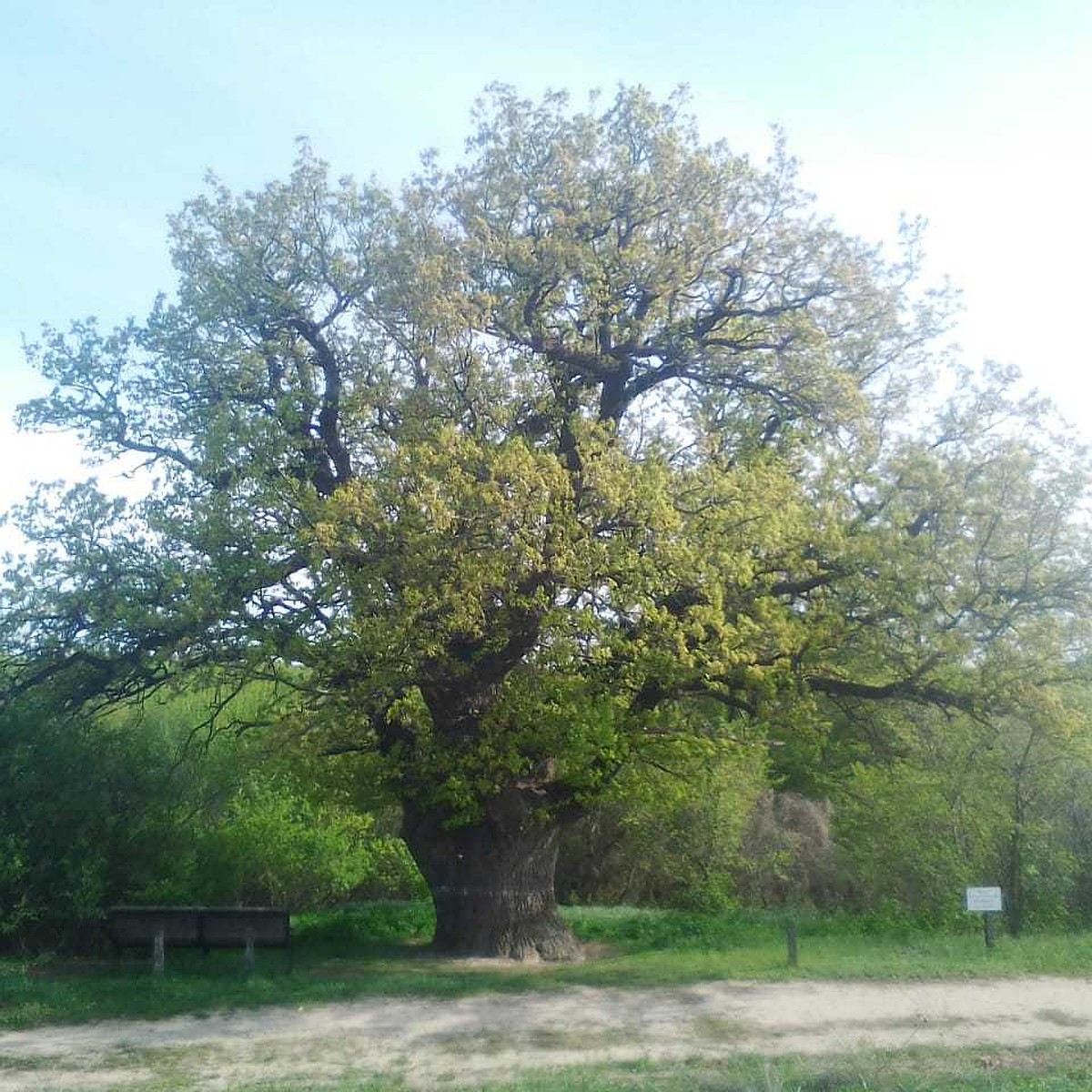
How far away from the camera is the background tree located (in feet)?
45.3

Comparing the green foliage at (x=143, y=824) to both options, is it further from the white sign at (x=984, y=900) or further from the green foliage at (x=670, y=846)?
the white sign at (x=984, y=900)

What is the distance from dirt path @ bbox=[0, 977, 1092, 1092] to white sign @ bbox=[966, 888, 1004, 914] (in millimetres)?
1722

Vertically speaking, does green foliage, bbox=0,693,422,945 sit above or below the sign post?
above

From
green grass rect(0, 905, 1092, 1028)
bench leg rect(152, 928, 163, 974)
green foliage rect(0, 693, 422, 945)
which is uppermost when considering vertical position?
green foliage rect(0, 693, 422, 945)

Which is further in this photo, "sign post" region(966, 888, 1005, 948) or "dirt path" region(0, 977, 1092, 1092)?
"sign post" region(966, 888, 1005, 948)

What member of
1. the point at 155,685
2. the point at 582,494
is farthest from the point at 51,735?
the point at 582,494

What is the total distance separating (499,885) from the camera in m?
16.5

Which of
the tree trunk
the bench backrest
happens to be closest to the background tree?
the tree trunk

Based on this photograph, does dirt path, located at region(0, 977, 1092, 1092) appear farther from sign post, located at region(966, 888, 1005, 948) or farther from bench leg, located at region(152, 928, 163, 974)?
bench leg, located at region(152, 928, 163, 974)

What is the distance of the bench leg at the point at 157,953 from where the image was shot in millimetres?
14844

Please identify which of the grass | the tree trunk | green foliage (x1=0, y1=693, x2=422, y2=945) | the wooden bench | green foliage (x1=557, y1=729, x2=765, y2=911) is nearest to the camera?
the grass

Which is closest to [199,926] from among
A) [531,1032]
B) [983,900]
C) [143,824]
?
[143,824]

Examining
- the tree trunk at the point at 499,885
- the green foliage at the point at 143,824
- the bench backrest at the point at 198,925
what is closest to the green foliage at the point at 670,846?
the tree trunk at the point at 499,885

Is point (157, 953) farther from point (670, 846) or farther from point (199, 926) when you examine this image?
point (670, 846)
